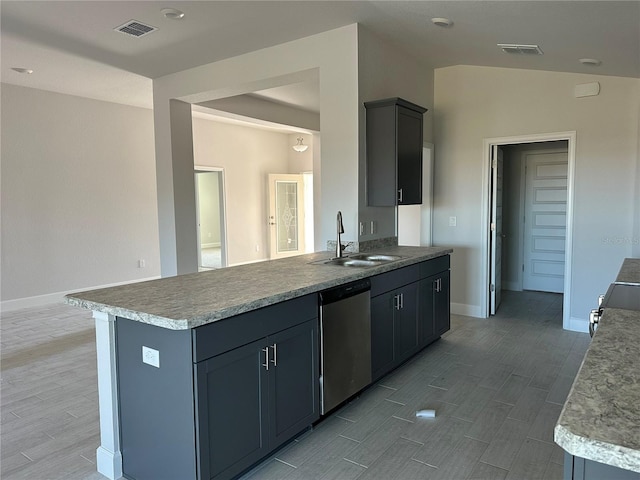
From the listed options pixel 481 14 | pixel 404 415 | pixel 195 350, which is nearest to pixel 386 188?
pixel 481 14

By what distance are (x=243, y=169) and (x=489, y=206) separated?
5.46m

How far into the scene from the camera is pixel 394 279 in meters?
3.41

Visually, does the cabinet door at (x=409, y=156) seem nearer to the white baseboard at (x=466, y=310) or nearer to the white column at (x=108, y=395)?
the white baseboard at (x=466, y=310)

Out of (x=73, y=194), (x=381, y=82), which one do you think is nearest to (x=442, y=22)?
(x=381, y=82)

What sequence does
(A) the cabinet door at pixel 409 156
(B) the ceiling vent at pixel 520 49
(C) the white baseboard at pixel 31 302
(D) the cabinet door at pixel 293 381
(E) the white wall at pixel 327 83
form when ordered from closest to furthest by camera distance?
(D) the cabinet door at pixel 293 381, (B) the ceiling vent at pixel 520 49, (E) the white wall at pixel 327 83, (A) the cabinet door at pixel 409 156, (C) the white baseboard at pixel 31 302

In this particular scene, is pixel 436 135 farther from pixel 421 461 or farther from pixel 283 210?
pixel 283 210

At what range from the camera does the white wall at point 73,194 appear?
5.71 metres

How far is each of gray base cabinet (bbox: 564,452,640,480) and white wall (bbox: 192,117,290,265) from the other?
26.1 feet

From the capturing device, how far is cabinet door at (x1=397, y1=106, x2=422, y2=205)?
3951 millimetres

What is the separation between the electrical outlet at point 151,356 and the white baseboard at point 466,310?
4.25m

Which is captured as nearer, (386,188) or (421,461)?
(421,461)

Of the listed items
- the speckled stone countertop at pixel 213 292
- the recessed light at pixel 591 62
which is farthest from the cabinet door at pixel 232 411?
the recessed light at pixel 591 62

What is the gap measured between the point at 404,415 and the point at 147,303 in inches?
70.7

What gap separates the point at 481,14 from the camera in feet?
10.2
